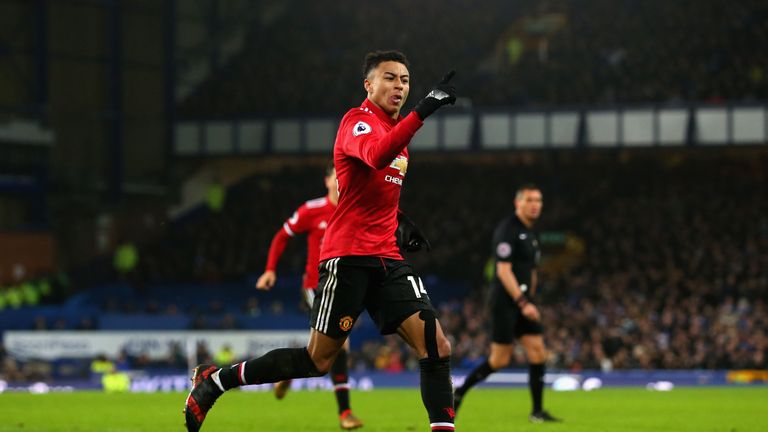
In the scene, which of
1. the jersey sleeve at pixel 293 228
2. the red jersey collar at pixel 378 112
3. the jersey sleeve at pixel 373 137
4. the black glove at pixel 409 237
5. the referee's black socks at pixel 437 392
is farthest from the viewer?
the jersey sleeve at pixel 293 228

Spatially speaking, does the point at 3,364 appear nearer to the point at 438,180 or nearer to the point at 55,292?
the point at 55,292

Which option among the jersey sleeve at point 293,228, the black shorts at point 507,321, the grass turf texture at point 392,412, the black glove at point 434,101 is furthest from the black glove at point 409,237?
the black shorts at point 507,321

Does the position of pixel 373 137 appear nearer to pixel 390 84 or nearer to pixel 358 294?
pixel 390 84

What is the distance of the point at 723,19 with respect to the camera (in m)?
44.0

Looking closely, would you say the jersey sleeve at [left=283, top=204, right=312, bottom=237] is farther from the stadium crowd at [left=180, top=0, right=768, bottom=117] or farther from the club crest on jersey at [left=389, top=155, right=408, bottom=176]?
the stadium crowd at [left=180, top=0, right=768, bottom=117]

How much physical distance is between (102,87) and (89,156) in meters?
3.21

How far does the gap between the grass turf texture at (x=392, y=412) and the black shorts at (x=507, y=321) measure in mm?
958

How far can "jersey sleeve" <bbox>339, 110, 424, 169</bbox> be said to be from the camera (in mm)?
6855

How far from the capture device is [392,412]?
14.9 meters

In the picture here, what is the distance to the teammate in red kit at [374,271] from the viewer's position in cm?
771

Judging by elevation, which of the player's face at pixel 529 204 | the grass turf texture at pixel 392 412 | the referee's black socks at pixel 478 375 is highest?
the player's face at pixel 529 204

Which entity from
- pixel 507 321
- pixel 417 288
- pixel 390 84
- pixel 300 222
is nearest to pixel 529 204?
pixel 507 321

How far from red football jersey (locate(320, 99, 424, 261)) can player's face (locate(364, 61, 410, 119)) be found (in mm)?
86

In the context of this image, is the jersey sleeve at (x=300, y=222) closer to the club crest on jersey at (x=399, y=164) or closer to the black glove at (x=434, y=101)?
the club crest on jersey at (x=399, y=164)
